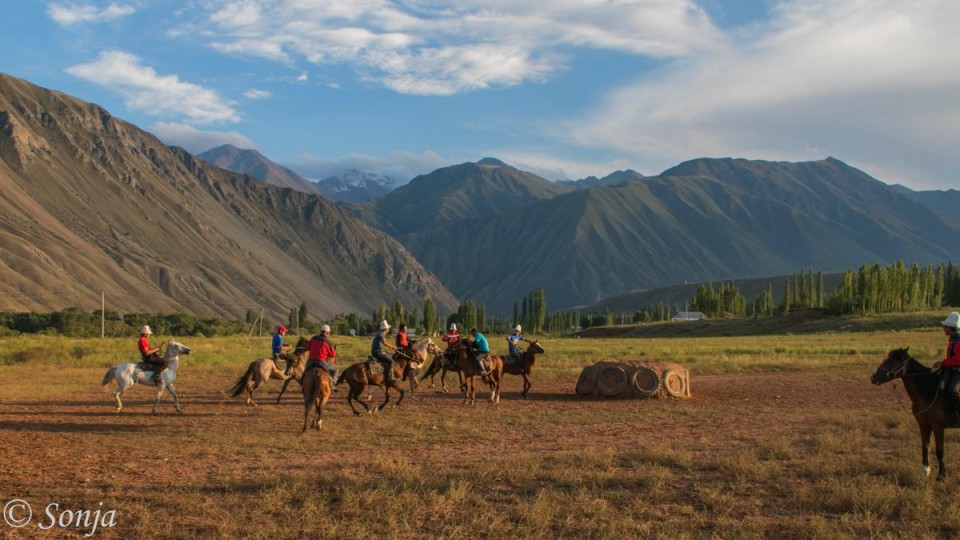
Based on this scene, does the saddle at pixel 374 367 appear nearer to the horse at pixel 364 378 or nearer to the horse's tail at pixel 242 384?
the horse at pixel 364 378

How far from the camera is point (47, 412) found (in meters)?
20.4

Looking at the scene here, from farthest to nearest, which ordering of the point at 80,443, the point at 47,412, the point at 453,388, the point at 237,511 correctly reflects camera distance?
1. the point at 453,388
2. the point at 47,412
3. the point at 80,443
4. the point at 237,511

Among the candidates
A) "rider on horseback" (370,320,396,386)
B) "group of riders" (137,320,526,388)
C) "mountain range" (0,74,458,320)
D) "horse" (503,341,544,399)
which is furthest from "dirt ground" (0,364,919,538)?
"mountain range" (0,74,458,320)

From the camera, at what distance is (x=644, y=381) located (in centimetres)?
2361

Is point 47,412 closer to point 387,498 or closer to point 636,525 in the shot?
point 387,498

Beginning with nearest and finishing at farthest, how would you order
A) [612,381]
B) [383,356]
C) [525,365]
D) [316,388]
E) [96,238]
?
[316,388], [383,356], [612,381], [525,365], [96,238]

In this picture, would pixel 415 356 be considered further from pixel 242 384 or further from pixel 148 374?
pixel 148 374

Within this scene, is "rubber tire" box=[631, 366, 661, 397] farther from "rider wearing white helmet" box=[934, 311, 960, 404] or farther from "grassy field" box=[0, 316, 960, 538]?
"rider wearing white helmet" box=[934, 311, 960, 404]

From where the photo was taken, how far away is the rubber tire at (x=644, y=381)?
2331 centimetres

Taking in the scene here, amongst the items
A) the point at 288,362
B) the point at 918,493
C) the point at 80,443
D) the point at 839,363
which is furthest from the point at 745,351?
the point at 80,443

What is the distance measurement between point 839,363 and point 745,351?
31.1ft

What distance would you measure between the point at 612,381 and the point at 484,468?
11.8 meters

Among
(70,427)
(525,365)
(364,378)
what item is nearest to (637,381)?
(525,365)

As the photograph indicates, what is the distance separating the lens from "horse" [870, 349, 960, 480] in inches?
477
